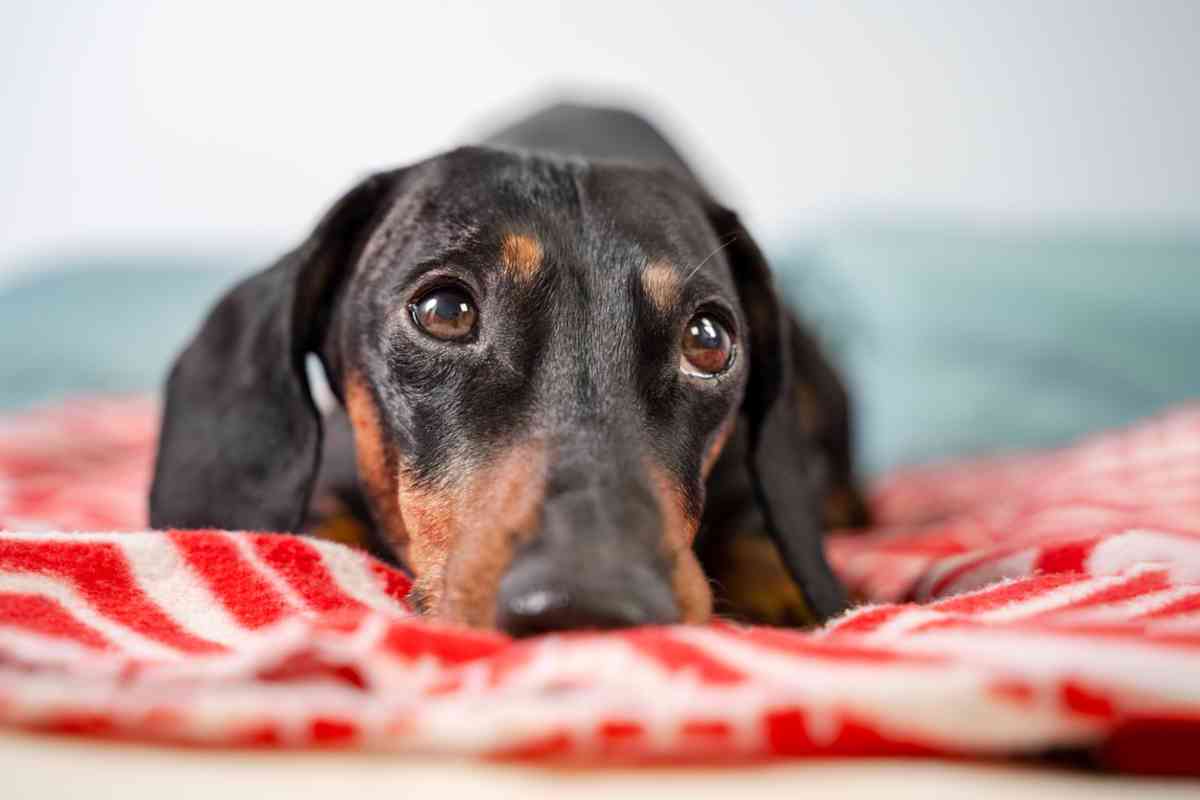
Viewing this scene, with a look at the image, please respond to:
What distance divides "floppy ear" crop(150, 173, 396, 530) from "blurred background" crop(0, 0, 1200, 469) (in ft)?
12.7

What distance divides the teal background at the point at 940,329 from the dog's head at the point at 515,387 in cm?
245

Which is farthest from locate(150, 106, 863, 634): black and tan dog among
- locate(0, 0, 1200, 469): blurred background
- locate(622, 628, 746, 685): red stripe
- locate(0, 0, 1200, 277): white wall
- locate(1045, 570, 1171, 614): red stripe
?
locate(0, 0, 1200, 277): white wall

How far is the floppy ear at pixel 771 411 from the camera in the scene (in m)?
1.93

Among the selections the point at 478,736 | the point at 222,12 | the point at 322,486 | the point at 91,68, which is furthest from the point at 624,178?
the point at 91,68

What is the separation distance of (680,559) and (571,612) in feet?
0.83

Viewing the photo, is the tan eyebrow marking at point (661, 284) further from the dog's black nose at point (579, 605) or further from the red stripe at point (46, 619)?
the red stripe at point (46, 619)

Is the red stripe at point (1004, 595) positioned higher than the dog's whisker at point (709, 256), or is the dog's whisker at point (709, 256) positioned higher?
the dog's whisker at point (709, 256)

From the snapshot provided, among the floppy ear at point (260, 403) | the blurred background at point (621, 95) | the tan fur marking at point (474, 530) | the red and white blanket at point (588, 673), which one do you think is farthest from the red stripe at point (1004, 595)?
the blurred background at point (621, 95)

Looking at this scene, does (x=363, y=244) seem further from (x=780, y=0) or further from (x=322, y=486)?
(x=780, y=0)

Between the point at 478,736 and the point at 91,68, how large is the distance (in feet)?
21.4

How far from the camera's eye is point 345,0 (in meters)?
5.94

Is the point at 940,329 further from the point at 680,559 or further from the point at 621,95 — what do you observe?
the point at 680,559

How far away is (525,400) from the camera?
1447mm

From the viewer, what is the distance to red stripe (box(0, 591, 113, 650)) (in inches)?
41.4
